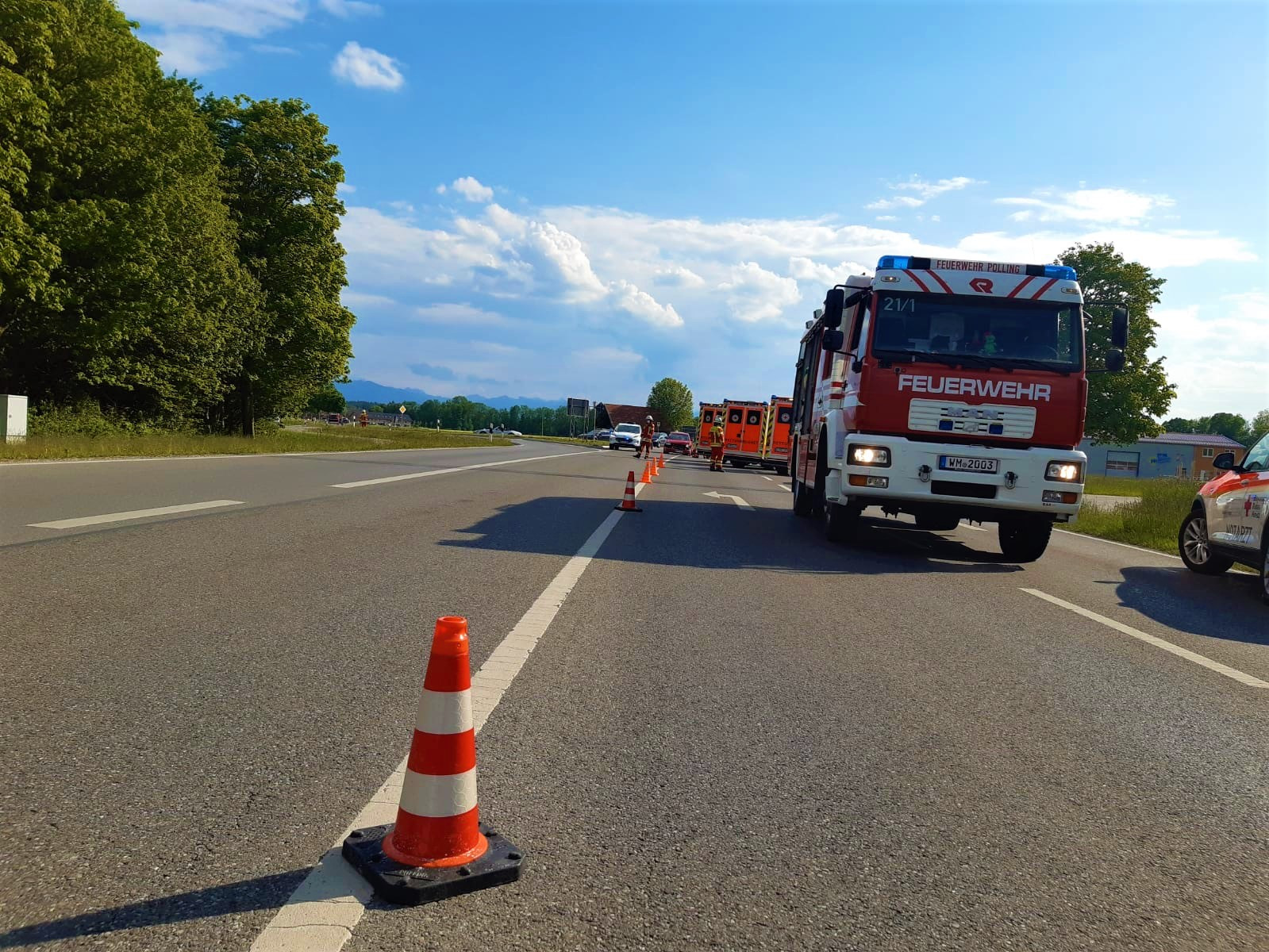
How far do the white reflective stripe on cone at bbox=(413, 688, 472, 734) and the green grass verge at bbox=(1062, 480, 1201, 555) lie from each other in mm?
14727

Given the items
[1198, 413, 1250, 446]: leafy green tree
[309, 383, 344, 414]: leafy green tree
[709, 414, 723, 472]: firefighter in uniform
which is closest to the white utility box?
[709, 414, 723, 472]: firefighter in uniform

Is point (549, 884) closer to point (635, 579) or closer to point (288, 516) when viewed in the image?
point (635, 579)

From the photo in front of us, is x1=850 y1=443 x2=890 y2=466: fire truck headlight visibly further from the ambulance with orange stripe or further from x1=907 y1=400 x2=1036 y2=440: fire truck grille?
x1=907 y1=400 x2=1036 y2=440: fire truck grille

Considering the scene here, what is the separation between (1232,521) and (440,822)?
10218 millimetres

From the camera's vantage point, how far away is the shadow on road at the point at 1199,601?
7.77m

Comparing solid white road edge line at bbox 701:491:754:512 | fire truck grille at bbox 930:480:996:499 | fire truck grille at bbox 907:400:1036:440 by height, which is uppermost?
fire truck grille at bbox 907:400:1036:440

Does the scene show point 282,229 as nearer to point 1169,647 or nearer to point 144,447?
point 144,447

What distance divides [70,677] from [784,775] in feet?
10.3

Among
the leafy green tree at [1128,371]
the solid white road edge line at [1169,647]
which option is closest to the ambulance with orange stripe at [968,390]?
the solid white road edge line at [1169,647]

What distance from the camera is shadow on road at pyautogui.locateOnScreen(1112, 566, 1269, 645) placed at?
7773 mm

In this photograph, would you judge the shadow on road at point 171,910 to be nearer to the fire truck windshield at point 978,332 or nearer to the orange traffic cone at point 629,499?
the fire truck windshield at point 978,332

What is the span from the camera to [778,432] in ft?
121

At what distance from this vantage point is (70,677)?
4363 mm

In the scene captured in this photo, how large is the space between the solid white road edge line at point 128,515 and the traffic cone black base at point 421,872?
7.63m
